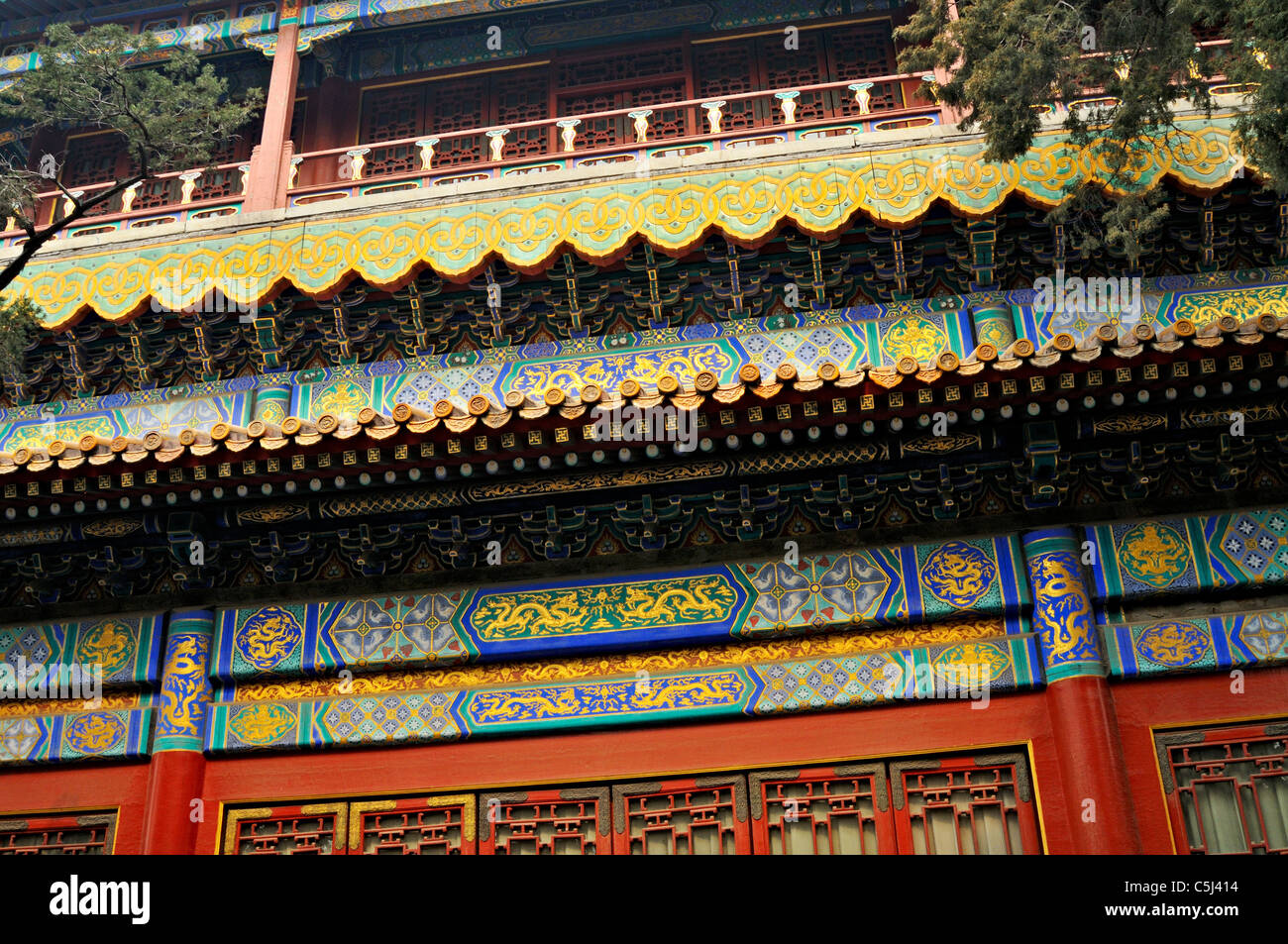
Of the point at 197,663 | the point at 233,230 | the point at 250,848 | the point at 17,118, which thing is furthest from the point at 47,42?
the point at 250,848

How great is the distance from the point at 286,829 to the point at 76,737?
4.22ft

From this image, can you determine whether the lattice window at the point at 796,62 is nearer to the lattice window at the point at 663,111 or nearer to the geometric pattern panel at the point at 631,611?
the lattice window at the point at 663,111

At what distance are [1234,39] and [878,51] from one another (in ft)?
14.6

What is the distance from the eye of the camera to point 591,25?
34.2ft

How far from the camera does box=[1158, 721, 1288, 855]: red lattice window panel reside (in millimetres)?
5535

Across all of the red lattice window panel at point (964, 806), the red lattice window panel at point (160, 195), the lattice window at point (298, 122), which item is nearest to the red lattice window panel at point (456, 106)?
the lattice window at point (298, 122)

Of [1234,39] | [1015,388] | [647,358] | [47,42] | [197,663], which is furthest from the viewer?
[47,42]

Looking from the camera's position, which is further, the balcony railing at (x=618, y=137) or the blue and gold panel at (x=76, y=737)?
the balcony railing at (x=618, y=137)

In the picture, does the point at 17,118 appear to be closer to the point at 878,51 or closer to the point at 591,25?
the point at 591,25

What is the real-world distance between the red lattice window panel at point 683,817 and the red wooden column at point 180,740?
219cm

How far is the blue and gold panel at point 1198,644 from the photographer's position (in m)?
5.86

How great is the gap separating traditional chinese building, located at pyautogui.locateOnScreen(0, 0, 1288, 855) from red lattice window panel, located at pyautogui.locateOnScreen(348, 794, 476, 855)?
22 mm

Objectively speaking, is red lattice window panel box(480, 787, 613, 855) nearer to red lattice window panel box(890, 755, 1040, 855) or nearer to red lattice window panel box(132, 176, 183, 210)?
red lattice window panel box(890, 755, 1040, 855)

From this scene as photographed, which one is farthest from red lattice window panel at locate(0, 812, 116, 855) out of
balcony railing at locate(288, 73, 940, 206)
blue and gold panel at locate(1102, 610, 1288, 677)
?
blue and gold panel at locate(1102, 610, 1288, 677)
